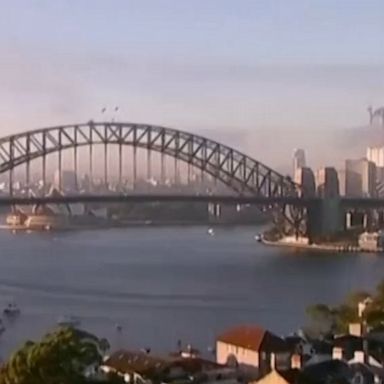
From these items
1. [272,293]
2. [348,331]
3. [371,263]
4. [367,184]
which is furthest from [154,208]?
[348,331]

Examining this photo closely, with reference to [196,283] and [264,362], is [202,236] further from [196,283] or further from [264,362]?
[264,362]

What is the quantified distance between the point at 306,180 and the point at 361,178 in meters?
10.5

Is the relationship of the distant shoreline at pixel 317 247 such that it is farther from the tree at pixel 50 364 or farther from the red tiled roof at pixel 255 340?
the tree at pixel 50 364

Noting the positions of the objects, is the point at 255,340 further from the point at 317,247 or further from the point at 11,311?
the point at 317,247

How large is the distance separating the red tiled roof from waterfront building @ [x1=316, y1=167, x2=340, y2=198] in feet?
72.2

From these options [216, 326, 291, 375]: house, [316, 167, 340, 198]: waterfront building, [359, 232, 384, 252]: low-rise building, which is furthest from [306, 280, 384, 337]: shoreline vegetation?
[316, 167, 340, 198]: waterfront building

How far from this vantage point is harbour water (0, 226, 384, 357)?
11.5m

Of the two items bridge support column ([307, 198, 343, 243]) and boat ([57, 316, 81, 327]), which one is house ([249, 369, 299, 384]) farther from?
bridge support column ([307, 198, 343, 243])

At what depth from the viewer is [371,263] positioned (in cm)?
2078

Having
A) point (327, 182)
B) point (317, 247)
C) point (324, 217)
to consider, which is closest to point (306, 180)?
point (327, 182)

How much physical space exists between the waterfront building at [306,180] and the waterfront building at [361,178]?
801 centimetres

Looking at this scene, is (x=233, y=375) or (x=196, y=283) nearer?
(x=233, y=375)

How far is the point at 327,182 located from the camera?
31.8 metres

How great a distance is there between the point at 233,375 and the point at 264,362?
43 cm
